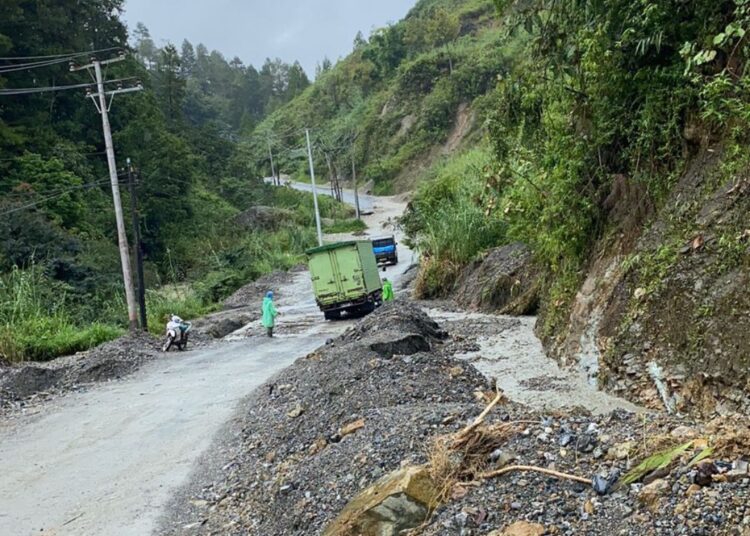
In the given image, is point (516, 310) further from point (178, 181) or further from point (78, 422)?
point (178, 181)

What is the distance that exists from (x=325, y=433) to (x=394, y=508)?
123 inches

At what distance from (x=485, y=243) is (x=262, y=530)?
57.6 ft

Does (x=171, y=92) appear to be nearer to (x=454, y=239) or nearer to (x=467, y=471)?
(x=454, y=239)

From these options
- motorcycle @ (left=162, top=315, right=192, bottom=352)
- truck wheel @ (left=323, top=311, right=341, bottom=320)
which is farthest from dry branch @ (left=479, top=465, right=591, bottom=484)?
truck wheel @ (left=323, top=311, right=341, bottom=320)

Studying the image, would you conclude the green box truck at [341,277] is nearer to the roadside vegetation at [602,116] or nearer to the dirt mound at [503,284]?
the dirt mound at [503,284]

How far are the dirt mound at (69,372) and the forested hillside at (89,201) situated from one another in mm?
→ 2194

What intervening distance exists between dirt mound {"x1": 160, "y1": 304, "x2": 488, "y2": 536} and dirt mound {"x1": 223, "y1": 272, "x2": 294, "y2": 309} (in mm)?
20174

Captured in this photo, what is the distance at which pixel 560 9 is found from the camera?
9.34 m

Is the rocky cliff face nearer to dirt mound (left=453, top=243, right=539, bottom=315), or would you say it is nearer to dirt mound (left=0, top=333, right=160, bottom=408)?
dirt mound (left=453, top=243, right=539, bottom=315)

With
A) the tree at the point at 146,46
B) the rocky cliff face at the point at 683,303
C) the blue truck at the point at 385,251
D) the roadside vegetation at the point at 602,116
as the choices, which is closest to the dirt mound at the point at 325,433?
the rocky cliff face at the point at 683,303

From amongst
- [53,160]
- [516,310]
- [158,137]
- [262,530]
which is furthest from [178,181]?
[262,530]

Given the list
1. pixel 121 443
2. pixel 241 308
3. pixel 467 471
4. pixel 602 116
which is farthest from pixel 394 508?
pixel 241 308

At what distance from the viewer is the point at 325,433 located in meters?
7.25

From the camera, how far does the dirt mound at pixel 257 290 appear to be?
3133cm
